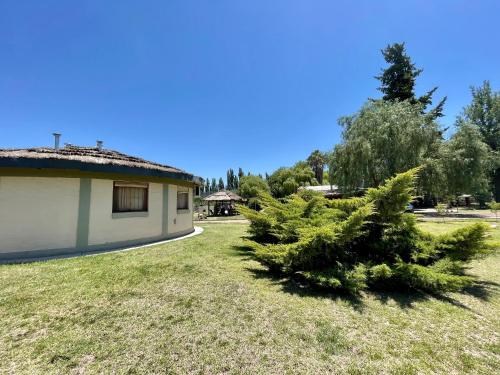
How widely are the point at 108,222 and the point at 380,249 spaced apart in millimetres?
8407

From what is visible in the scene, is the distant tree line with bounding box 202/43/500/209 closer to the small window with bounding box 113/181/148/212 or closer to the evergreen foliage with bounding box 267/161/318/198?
the evergreen foliage with bounding box 267/161/318/198

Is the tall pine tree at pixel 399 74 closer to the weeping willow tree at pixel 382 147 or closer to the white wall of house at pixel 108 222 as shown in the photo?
the weeping willow tree at pixel 382 147

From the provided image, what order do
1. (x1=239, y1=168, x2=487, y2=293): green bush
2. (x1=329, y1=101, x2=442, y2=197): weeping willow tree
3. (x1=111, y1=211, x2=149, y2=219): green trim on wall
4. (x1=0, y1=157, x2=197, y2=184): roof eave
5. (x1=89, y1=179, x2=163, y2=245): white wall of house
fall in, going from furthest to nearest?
(x1=329, y1=101, x2=442, y2=197): weeping willow tree, (x1=111, y1=211, x2=149, y2=219): green trim on wall, (x1=89, y1=179, x2=163, y2=245): white wall of house, (x1=0, y1=157, x2=197, y2=184): roof eave, (x1=239, y1=168, x2=487, y2=293): green bush

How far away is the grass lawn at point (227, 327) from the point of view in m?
2.37

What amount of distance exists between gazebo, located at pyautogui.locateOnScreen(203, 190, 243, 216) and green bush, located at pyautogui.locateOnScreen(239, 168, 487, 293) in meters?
21.8

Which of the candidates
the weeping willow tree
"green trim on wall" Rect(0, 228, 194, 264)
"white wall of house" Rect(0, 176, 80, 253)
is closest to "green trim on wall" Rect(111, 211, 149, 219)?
"green trim on wall" Rect(0, 228, 194, 264)

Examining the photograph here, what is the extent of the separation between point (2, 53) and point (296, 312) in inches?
566

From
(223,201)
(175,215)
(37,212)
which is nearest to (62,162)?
(37,212)

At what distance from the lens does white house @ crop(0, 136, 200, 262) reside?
646 cm

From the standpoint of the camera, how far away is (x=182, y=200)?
1195 cm

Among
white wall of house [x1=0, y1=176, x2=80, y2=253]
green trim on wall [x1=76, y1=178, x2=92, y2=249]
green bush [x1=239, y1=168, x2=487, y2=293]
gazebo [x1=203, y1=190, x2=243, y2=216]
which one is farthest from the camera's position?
gazebo [x1=203, y1=190, x2=243, y2=216]

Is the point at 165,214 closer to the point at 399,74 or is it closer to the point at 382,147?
the point at 382,147

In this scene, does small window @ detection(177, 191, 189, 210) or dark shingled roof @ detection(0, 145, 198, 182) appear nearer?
dark shingled roof @ detection(0, 145, 198, 182)

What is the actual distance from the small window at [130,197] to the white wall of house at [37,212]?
1.22 meters
